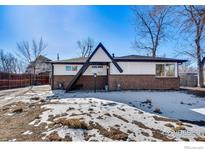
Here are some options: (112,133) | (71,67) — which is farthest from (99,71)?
(112,133)

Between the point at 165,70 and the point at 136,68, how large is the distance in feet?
6.63

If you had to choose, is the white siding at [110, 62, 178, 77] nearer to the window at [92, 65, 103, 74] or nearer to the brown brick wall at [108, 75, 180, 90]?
the brown brick wall at [108, 75, 180, 90]

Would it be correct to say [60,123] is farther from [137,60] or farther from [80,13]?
[137,60]

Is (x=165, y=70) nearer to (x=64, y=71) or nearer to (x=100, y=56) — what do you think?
(x=100, y=56)

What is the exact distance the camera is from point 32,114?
485 cm

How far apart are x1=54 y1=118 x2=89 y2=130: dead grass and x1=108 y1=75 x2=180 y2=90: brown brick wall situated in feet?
21.6

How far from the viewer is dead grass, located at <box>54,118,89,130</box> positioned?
3777 millimetres

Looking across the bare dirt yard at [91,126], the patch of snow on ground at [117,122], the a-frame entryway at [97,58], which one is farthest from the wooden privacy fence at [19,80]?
the patch of snow on ground at [117,122]

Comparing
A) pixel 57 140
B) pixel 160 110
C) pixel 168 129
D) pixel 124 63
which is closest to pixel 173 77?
pixel 124 63

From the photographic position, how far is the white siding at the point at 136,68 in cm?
1056

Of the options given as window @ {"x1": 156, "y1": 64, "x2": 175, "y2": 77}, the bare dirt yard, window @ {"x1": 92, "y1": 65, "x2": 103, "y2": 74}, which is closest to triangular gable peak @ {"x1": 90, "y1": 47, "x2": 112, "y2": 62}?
window @ {"x1": 92, "y1": 65, "x2": 103, "y2": 74}

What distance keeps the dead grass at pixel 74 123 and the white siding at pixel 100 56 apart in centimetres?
605

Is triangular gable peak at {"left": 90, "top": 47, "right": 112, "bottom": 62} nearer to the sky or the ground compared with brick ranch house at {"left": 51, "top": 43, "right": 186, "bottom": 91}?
nearer to the sky
